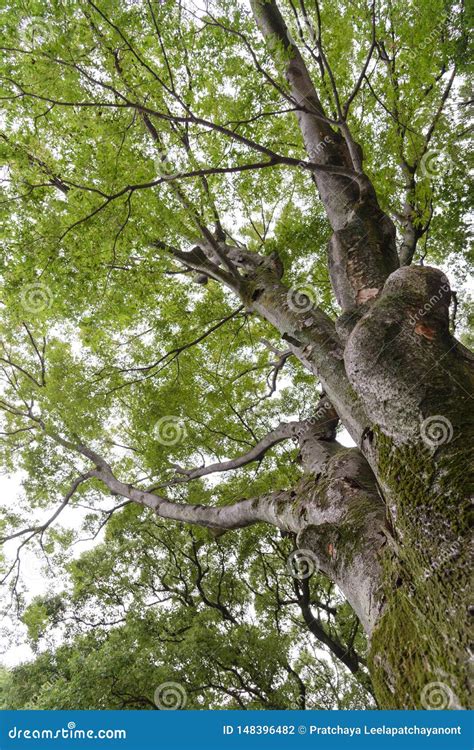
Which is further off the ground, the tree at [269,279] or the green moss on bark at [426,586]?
the tree at [269,279]

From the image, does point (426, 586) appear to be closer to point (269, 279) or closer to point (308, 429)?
point (308, 429)

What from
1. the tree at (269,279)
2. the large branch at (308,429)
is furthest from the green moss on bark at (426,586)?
the large branch at (308,429)

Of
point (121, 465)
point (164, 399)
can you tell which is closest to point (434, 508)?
point (164, 399)

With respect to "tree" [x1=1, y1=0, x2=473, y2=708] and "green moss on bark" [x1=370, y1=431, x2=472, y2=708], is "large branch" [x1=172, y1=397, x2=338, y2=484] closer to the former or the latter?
A: "tree" [x1=1, y1=0, x2=473, y2=708]

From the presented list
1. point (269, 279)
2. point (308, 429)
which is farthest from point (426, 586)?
point (269, 279)

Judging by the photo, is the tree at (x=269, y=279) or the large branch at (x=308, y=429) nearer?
the tree at (x=269, y=279)

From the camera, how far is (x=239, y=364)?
8.45 metres

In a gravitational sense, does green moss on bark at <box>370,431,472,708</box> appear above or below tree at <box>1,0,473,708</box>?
below

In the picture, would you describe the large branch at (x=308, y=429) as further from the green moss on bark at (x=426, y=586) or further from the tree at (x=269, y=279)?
the green moss on bark at (x=426, y=586)

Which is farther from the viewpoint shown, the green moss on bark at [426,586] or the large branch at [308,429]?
the large branch at [308,429]

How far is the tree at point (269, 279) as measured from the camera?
2023 mm

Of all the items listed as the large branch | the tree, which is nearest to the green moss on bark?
the tree

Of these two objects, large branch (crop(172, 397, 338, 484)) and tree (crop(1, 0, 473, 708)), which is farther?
large branch (crop(172, 397, 338, 484))

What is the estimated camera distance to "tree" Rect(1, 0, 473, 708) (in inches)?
79.7
